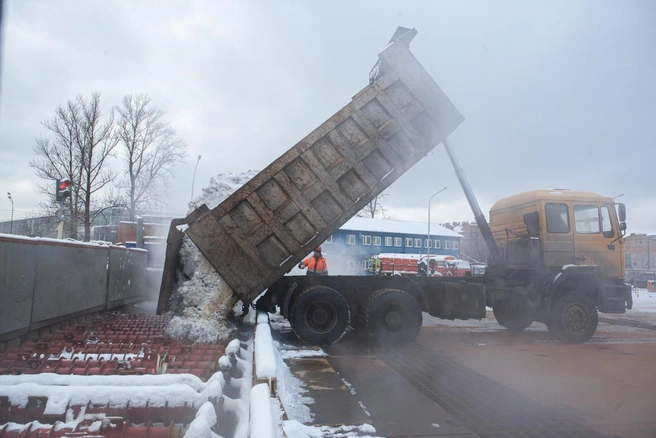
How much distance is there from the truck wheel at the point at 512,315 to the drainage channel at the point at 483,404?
3.06 metres

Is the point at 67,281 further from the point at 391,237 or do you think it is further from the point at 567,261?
the point at 391,237

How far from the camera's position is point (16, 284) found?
4.90 m

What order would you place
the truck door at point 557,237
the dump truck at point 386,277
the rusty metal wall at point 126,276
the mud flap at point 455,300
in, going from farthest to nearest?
1. the truck door at point 557,237
2. the mud flap at point 455,300
3. the rusty metal wall at point 126,276
4. the dump truck at point 386,277

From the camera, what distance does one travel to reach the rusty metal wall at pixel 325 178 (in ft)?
21.7

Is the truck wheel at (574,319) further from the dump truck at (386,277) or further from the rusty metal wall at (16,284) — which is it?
the rusty metal wall at (16,284)

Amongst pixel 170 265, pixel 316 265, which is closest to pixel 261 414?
pixel 170 265

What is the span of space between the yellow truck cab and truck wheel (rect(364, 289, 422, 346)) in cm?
234

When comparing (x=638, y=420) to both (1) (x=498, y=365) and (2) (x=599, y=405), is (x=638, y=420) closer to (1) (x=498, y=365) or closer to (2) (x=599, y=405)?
(2) (x=599, y=405)

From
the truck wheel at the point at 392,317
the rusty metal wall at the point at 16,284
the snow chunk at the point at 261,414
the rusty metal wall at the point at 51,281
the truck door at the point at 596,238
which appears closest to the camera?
the snow chunk at the point at 261,414

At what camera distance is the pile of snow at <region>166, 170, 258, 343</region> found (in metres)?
5.88

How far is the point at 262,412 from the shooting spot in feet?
7.95

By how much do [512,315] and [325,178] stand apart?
224 inches

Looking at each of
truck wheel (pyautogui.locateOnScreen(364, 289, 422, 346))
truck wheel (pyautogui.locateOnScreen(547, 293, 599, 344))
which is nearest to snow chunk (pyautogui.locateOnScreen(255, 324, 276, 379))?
truck wheel (pyautogui.locateOnScreen(364, 289, 422, 346))

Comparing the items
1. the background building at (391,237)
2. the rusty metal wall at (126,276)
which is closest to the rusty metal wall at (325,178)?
the rusty metal wall at (126,276)
